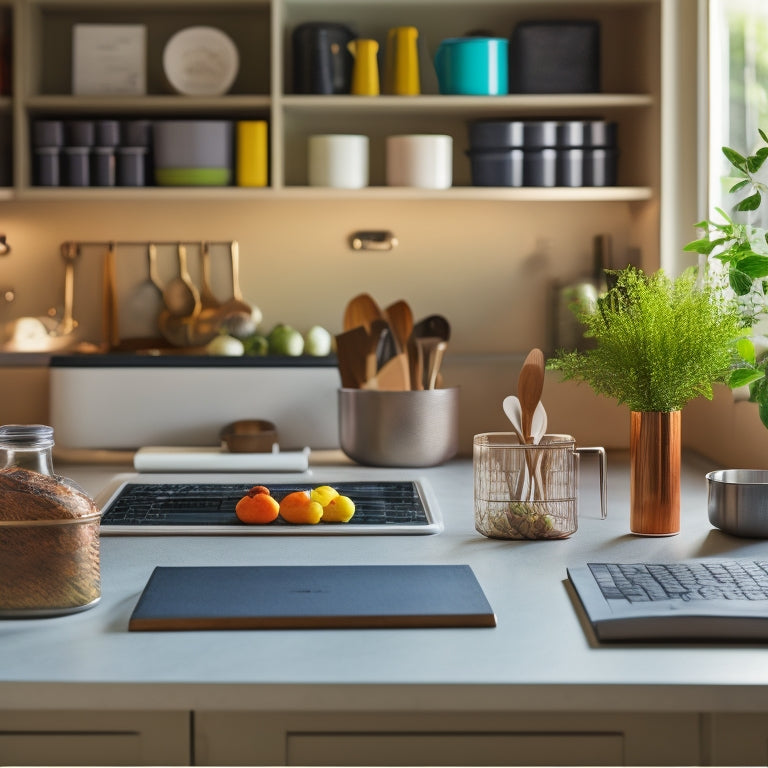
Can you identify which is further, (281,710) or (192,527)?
(192,527)

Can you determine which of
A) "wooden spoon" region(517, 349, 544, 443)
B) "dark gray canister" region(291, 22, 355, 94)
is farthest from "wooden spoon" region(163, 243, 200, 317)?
"wooden spoon" region(517, 349, 544, 443)

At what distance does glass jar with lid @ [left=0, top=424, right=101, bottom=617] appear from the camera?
40.0 inches

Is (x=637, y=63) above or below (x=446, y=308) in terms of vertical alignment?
above

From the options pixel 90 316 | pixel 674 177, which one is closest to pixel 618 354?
pixel 674 177

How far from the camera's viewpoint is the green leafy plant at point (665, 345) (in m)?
1.34

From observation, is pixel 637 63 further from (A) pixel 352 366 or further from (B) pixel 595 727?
(B) pixel 595 727

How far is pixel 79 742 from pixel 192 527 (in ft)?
1.79

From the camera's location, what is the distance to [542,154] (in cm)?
240

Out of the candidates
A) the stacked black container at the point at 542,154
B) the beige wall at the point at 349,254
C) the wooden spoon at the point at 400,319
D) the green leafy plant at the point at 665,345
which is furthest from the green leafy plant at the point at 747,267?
the beige wall at the point at 349,254

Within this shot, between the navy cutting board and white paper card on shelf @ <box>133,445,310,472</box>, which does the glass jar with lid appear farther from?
white paper card on shelf @ <box>133,445,310,472</box>

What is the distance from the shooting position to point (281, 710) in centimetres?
86

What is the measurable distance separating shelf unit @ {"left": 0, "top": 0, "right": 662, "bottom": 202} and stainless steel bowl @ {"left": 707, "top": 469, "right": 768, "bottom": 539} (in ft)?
3.67

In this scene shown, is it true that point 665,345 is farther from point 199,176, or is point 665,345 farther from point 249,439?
point 199,176

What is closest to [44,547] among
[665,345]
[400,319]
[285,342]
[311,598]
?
[311,598]
